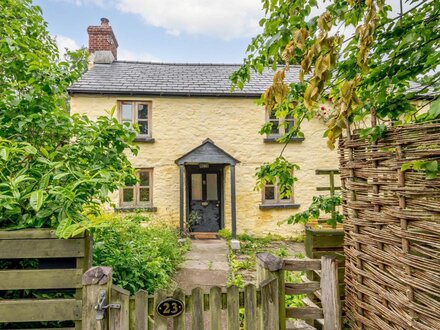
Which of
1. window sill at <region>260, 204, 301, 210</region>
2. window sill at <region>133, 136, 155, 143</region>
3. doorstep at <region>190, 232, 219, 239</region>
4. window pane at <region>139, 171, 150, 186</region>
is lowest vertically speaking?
doorstep at <region>190, 232, 219, 239</region>

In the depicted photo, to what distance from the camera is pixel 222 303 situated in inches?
89.2

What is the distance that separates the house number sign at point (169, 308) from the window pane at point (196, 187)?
8364mm

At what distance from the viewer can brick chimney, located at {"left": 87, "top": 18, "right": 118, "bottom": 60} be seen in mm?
11528

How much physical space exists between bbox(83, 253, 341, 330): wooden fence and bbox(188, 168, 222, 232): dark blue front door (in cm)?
792

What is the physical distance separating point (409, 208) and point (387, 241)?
13.0 inches

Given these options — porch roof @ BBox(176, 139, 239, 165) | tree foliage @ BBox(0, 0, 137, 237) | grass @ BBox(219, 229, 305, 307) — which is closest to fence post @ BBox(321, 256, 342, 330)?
grass @ BBox(219, 229, 305, 307)

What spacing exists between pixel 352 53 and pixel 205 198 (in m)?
8.30

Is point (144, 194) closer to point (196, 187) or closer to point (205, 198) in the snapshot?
point (196, 187)

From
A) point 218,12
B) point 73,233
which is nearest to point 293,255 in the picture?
point 73,233

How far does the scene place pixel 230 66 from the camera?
43.0 ft

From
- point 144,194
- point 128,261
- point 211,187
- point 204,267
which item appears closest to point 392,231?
point 128,261

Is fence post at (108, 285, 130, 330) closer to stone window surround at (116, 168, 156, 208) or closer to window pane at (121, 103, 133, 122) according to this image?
stone window surround at (116, 168, 156, 208)

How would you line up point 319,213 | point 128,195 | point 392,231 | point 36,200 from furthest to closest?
point 128,195
point 319,213
point 36,200
point 392,231

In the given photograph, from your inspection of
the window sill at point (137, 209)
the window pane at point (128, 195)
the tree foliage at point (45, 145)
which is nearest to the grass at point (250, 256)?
the tree foliage at point (45, 145)
